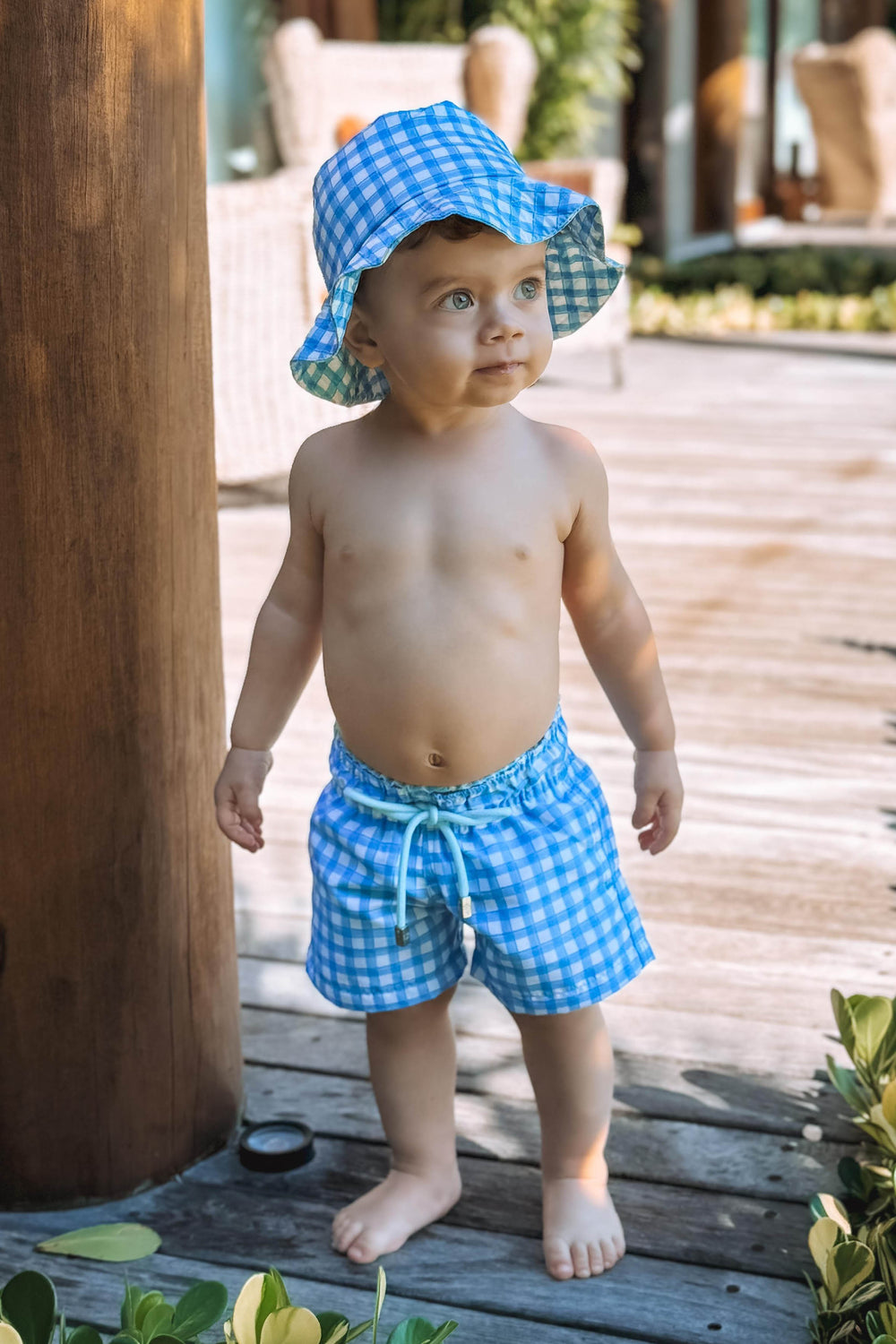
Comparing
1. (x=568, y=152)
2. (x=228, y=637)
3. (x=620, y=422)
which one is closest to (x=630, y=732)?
(x=228, y=637)

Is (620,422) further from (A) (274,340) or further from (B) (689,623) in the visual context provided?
(B) (689,623)

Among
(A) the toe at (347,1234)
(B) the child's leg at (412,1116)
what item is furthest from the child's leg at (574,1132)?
(A) the toe at (347,1234)

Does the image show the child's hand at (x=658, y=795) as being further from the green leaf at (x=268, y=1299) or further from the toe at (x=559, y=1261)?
the green leaf at (x=268, y=1299)

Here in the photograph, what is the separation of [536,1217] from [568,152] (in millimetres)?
9429

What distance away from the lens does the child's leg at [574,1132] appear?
1.68m

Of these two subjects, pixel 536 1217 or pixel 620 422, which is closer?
pixel 536 1217

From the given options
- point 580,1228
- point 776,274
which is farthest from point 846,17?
point 580,1228

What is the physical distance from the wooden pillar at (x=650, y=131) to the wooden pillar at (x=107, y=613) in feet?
31.0

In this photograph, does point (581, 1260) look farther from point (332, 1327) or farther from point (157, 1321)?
point (157, 1321)

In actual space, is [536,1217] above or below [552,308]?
below

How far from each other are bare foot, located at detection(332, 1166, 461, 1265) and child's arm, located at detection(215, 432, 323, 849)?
43 cm

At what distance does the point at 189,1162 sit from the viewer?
1881mm

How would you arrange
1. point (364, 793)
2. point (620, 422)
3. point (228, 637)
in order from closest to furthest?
point (364, 793) < point (228, 637) < point (620, 422)

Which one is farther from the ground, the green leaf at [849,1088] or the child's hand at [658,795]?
the child's hand at [658,795]
